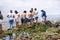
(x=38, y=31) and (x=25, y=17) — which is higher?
(x=25, y=17)

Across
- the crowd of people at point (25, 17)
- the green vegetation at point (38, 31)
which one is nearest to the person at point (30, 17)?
the crowd of people at point (25, 17)

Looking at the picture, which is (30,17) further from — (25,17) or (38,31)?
(38,31)

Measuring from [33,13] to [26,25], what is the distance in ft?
1.33

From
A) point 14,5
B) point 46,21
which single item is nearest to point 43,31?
point 46,21

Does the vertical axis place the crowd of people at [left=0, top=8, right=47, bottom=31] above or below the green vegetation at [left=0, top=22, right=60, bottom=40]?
above

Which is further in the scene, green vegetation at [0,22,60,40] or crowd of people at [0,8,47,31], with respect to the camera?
crowd of people at [0,8,47,31]

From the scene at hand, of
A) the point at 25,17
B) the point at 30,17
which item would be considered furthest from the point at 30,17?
the point at 25,17

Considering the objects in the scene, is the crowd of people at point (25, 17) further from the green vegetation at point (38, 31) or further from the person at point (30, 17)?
the green vegetation at point (38, 31)

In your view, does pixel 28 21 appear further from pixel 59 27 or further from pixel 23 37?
pixel 59 27

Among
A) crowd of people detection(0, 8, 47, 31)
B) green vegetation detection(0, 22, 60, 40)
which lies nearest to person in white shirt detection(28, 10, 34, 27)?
crowd of people detection(0, 8, 47, 31)

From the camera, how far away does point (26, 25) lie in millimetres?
6602

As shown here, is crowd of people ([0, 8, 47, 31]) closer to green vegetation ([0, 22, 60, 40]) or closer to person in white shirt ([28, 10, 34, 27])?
person in white shirt ([28, 10, 34, 27])

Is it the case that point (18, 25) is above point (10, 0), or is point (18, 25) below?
below

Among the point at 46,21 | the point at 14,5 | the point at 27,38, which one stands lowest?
the point at 27,38
